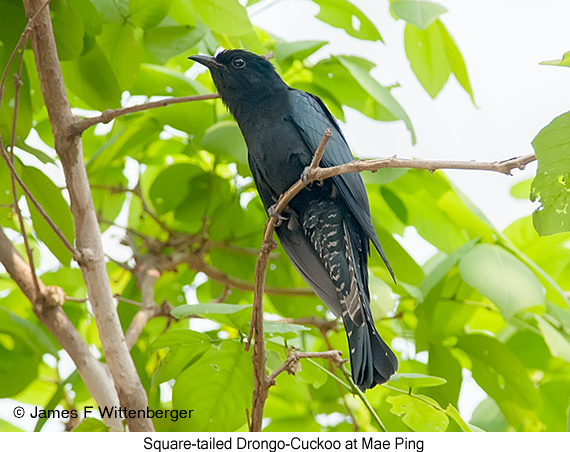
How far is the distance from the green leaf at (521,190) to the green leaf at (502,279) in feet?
2.47

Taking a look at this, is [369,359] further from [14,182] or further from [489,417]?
[14,182]

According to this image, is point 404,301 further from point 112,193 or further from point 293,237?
point 112,193

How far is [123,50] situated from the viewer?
1.87 m

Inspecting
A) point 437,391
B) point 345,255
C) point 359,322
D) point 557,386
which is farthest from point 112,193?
point 557,386

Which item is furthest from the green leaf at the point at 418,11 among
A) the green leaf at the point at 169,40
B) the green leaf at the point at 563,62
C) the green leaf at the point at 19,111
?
the green leaf at the point at 19,111

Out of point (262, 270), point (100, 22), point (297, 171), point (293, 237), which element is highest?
point (100, 22)

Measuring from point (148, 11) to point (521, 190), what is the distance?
161 centimetres

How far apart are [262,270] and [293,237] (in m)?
0.76

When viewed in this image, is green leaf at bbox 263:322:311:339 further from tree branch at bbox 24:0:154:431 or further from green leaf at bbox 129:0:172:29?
green leaf at bbox 129:0:172:29

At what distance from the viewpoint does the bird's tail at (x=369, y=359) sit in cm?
158

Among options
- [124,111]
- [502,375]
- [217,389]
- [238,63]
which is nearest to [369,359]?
[217,389]

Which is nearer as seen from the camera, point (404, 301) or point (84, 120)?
point (84, 120)

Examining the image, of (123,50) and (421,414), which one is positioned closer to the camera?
(421,414)

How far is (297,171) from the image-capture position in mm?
2023
